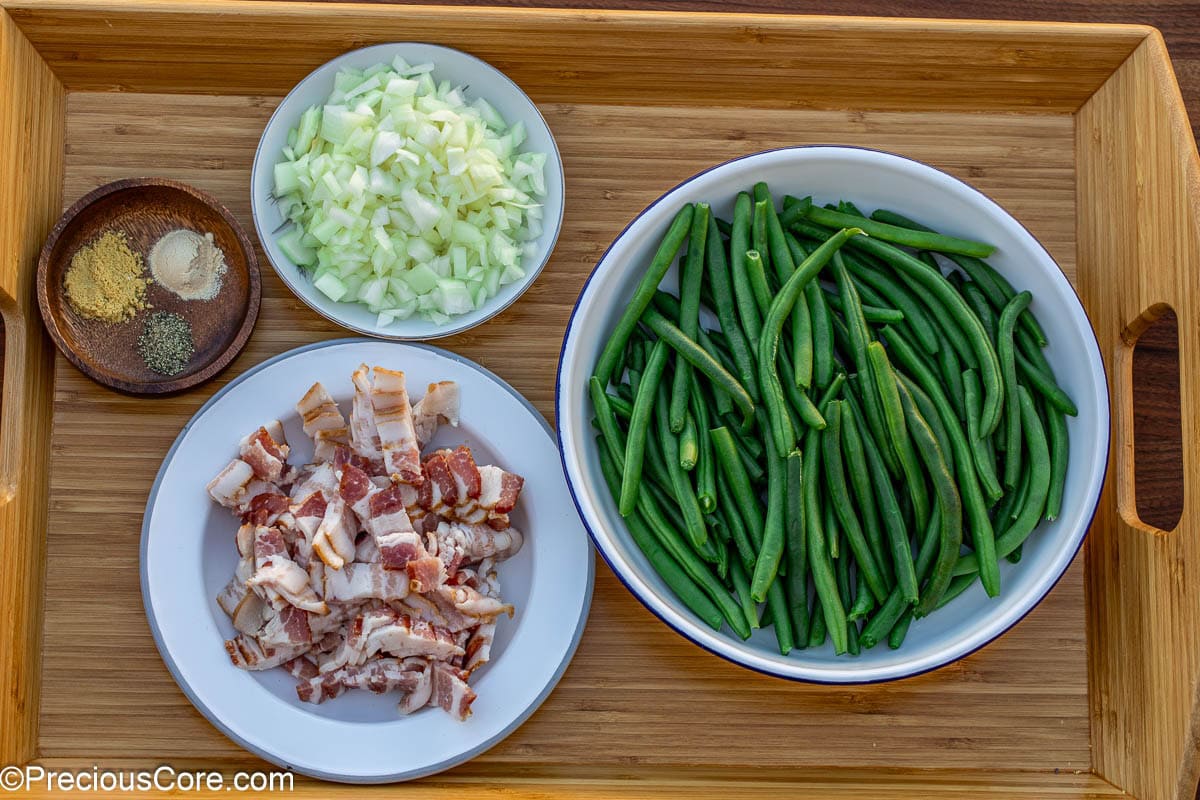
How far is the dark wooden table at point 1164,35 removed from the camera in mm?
2658

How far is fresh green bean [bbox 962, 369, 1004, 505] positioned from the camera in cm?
225

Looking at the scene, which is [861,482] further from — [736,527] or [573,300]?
[573,300]

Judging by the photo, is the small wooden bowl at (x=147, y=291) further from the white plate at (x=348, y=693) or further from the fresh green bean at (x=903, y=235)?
the fresh green bean at (x=903, y=235)

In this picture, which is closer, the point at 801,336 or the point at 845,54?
the point at 801,336

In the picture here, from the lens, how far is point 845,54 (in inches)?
98.4

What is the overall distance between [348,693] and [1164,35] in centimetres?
267

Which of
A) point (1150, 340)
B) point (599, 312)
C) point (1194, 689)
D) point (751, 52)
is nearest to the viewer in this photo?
point (1194, 689)

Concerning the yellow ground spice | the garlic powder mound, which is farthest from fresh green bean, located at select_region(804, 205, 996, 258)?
the yellow ground spice

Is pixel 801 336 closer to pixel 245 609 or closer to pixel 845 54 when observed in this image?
pixel 845 54

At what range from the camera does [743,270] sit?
7.62ft

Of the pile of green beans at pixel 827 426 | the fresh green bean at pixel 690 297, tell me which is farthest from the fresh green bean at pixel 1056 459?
the fresh green bean at pixel 690 297

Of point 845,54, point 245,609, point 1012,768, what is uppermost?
point 845,54

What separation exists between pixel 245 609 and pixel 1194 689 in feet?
6.82

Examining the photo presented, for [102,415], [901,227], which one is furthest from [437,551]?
[901,227]
